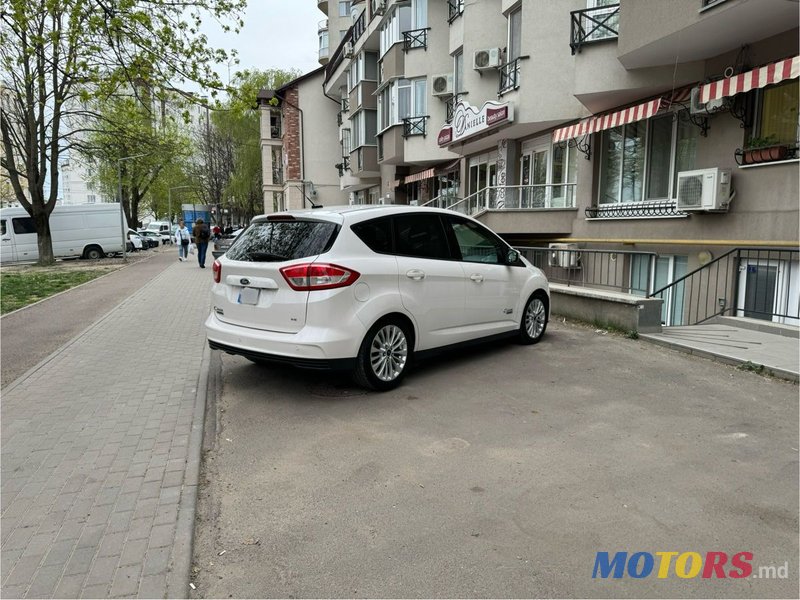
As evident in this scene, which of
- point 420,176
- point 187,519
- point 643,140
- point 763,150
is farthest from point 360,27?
point 187,519

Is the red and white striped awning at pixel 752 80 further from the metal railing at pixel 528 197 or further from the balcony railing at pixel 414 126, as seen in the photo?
the balcony railing at pixel 414 126

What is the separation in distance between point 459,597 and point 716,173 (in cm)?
925

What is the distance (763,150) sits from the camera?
30.5 feet

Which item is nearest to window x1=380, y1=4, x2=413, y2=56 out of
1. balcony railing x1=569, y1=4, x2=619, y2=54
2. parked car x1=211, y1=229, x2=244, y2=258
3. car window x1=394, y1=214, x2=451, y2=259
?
parked car x1=211, y1=229, x2=244, y2=258

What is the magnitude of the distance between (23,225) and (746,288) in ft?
95.6

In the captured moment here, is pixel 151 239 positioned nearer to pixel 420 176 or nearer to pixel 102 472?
pixel 420 176

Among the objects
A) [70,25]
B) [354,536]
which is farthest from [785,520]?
[70,25]

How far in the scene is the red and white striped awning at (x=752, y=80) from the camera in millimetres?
7883

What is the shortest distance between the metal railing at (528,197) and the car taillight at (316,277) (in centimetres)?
1100

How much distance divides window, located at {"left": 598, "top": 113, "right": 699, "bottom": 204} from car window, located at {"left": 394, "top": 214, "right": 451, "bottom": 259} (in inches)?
292

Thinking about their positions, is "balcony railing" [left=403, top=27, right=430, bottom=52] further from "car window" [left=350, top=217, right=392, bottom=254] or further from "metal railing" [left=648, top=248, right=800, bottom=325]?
"car window" [left=350, top=217, right=392, bottom=254]

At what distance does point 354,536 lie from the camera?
3.16 m

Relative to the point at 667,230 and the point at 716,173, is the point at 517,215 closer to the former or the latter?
the point at 667,230

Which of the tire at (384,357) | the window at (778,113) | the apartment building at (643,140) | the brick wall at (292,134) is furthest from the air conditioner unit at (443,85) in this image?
the brick wall at (292,134)
